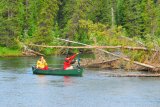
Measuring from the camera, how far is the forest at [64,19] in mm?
90000

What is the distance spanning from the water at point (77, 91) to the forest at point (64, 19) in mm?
30304

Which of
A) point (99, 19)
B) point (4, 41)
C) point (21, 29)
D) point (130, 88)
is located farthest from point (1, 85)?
point (99, 19)

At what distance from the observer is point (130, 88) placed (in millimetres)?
45156

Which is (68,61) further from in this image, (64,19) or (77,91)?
(64,19)

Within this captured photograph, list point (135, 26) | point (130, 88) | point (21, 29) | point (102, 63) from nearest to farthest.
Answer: point (130, 88) → point (102, 63) → point (21, 29) → point (135, 26)

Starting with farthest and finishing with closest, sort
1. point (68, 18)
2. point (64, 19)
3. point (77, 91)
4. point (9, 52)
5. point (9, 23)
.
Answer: point (64, 19) → point (68, 18) → point (9, 23) → point (9, 52) → point (77, 91)

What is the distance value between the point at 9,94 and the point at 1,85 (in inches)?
202

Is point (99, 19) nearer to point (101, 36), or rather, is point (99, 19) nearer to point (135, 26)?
point (135, 26)

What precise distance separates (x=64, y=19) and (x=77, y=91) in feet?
214

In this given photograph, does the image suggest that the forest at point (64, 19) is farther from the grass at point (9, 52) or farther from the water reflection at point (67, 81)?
the water reflection at point (67, 81)

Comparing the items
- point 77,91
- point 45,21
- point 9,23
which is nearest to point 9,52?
point 9,23

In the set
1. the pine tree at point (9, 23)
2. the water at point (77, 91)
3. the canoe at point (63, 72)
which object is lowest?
the water at point (77, 91)

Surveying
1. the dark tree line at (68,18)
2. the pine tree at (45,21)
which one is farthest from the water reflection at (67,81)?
the pine tree at (45,21)

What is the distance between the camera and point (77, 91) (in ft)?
141
